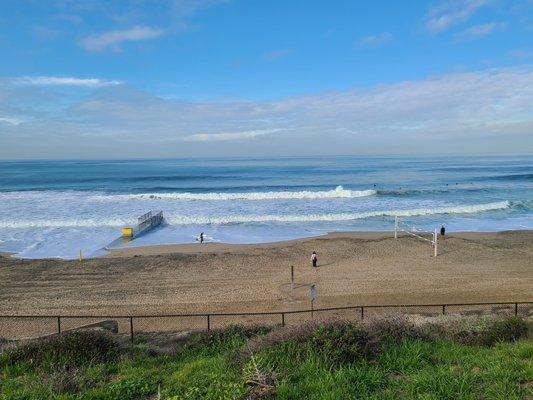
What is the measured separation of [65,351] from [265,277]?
1294cm

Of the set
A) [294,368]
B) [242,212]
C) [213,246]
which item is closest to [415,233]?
[213,246]

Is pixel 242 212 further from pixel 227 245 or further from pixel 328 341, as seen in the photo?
pixel 328 341

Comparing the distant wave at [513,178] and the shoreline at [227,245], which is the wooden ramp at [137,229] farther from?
the distant wave at [513,178]

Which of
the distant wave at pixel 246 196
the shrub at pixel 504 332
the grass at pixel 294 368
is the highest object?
the grass at pixel 294 368

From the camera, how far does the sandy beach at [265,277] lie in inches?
664

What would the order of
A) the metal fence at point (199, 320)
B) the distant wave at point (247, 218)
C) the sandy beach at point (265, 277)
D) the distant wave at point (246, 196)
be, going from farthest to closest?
the distant wave at point (246, 196) → the distant wave at point (247, 218) → the sandy beach at point (265, 277) → the metal fence at point (199, 320)

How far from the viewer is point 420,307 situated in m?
15.7

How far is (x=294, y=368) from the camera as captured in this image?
5.95m

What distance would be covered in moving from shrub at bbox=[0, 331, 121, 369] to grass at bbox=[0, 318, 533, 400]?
2 centimetres

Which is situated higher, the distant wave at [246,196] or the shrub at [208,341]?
the distant wave at [246,196]

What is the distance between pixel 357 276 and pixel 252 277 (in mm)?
4995

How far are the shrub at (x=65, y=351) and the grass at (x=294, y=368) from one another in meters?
0.02

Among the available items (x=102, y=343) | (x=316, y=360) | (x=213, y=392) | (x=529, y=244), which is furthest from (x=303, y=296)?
(x=529, y=244)

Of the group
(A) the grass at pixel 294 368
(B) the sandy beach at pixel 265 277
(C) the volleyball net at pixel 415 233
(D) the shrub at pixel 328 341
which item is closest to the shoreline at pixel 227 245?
(B) the sandy beach at pixel 265 277
